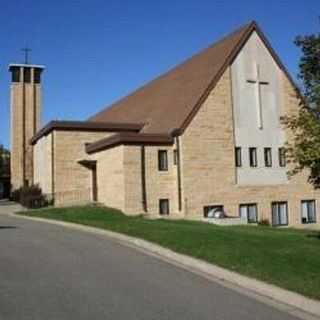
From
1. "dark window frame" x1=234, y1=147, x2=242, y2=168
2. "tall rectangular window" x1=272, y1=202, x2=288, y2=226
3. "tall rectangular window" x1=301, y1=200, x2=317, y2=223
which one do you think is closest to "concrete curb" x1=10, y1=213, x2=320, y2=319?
"dark window frame" x1=234, y1=147, x2=242, y2=168

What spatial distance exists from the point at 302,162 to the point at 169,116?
20.0 m

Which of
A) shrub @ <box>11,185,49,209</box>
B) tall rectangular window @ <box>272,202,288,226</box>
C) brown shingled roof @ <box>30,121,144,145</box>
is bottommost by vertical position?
tall rectangular window @ <box>272,202,288,226</box>

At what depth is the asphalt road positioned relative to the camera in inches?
345

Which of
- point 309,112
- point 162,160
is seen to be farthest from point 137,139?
point 309,112

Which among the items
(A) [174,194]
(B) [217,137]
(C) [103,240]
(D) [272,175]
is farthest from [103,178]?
Answer: (C) [103,240]

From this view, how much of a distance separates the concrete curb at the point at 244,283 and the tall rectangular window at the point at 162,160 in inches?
639

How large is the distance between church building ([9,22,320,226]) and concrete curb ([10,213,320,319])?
1571 centimetres

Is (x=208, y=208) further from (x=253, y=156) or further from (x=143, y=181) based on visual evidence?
(x=253, y=156)

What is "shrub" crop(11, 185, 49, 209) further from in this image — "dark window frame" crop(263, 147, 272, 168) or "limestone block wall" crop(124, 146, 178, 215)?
"dark window frame" crop(263, 147, 272, 168)

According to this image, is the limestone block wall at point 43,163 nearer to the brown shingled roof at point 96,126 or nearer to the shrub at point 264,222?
the brown shingled roof at point 96,126

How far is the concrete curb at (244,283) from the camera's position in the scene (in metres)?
9.51

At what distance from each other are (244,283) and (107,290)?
264 cm

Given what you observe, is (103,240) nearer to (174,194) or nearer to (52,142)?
(174,194)

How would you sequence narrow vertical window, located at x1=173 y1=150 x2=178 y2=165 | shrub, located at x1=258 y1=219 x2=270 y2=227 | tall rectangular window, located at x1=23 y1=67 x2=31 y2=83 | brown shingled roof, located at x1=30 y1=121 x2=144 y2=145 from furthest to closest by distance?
1. tall rectangular window, located at x1=23 y1=67 x2=31 y2=83
2. brown shingled roof, located at x1=30 y1=121 x2=144 y2=145
3. shrub, located at x1=258 y1=219 x2=270 y2=227
4. narrow vertical window, located at x1=173 y1=150 x2=178 y2=165
